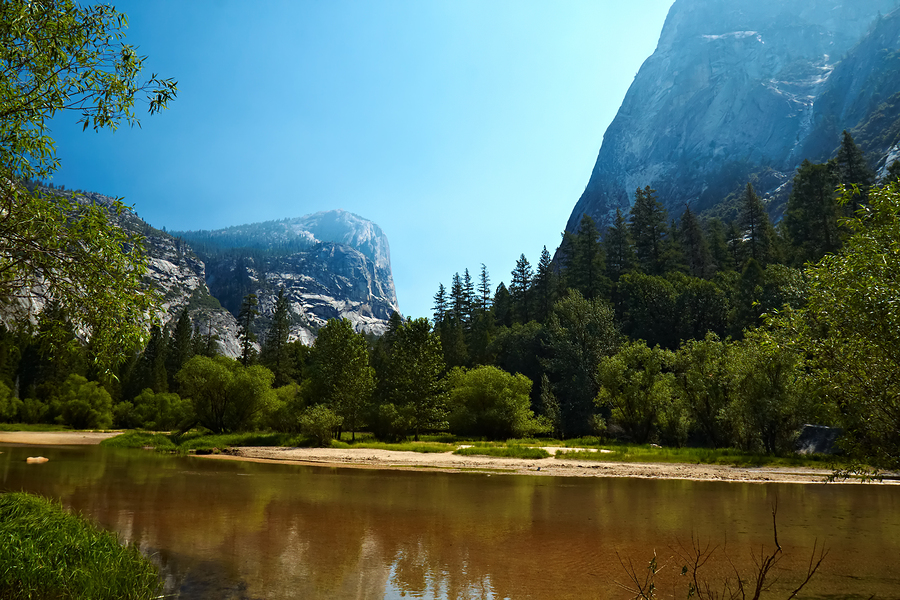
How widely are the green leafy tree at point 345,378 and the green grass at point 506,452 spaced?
1348 centimetres

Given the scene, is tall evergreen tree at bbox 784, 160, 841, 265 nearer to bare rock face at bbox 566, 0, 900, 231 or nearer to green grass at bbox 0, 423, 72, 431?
bare rock face at bbox 566, 0, 900, 231

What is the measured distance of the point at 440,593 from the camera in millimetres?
10406

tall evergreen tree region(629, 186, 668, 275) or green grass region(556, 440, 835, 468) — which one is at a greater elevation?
tall evergreen tree region(629, 186, 668, 275)

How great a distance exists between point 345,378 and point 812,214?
67.5 meters

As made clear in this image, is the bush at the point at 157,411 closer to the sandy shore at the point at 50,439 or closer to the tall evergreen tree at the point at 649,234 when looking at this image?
the sandy shore at the point at 50,439

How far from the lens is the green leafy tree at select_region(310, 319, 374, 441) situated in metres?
51.4

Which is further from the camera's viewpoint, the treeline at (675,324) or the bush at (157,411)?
the bush at (157,411)

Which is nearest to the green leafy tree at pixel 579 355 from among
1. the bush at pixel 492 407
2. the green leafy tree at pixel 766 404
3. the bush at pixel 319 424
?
the bush at pixel 492 407

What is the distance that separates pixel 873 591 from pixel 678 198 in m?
180

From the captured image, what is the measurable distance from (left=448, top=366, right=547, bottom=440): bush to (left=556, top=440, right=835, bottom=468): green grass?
1426 cm

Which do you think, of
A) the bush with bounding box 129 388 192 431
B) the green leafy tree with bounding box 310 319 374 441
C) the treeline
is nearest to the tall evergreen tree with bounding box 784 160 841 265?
the treeline

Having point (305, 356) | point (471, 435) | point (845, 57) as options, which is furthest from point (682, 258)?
point (845, 57)

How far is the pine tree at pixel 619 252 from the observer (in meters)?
94.5

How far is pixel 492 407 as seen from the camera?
183 feet
